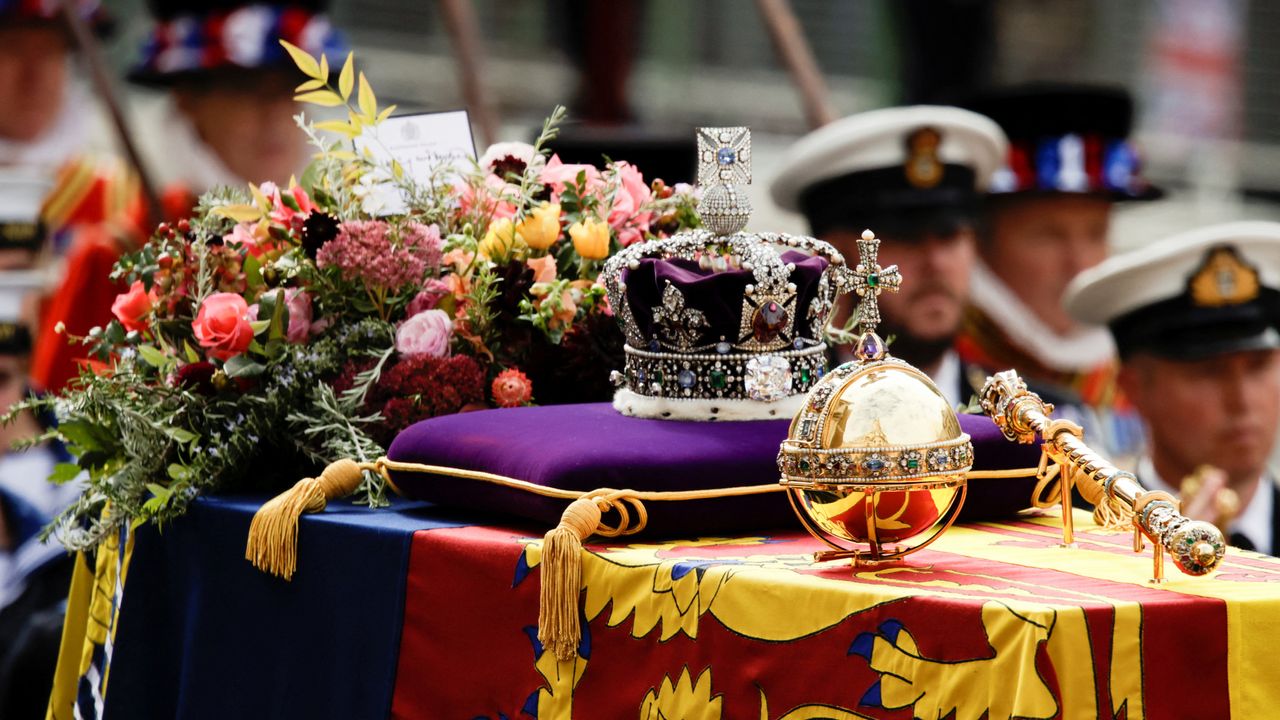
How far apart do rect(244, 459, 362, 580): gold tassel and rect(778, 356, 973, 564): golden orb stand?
660mm

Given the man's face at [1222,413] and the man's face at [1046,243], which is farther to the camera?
the man's face at [1046,243]

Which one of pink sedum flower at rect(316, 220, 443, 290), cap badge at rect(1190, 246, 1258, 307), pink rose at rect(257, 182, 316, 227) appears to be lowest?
pink sedum flower at rect(316, 220, 443, 290)

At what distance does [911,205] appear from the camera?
4371 mm

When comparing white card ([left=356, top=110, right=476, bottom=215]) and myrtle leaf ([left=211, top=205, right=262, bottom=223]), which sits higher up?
white card ([left=356, top=110, right=476, bottom=215])

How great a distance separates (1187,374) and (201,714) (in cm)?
248

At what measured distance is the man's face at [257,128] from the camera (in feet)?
16.6

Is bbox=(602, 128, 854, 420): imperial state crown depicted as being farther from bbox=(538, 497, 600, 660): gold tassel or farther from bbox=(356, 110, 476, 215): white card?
bbox=(356, 110, 476, 215): white card

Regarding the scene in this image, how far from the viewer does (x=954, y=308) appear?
4359mm

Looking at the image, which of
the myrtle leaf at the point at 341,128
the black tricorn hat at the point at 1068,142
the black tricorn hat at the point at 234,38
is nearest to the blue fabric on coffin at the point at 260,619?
the myrtle leaf at the point at 341,128

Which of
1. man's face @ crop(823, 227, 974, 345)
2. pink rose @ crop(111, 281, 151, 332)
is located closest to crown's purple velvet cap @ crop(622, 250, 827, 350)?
pink rose @ crop(111, 281, 151, 332)

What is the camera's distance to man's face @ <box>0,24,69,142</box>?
5.32 meters

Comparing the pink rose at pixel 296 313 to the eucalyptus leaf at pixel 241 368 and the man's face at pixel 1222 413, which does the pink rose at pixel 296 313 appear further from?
the man's face at pixel 1222 413

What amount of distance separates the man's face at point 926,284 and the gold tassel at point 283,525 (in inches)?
92.0

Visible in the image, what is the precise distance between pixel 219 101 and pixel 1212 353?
8.85 feet
